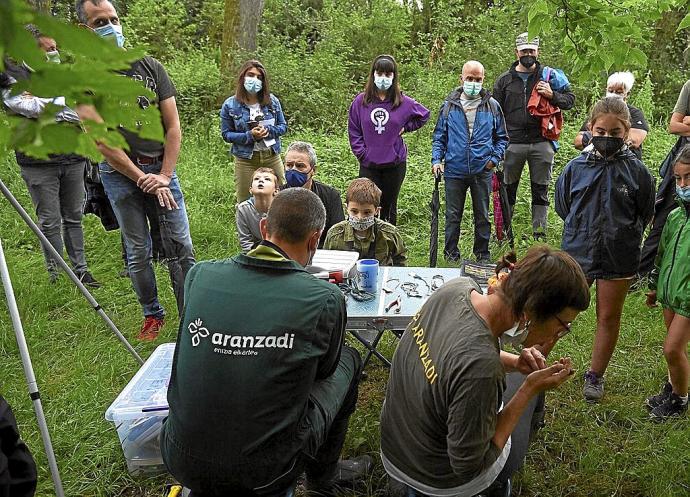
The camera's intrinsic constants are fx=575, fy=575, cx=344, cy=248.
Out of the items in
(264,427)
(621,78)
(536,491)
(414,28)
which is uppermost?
(414,28)

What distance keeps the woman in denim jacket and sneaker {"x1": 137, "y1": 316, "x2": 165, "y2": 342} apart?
63.3 inches

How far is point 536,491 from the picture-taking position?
265 centimetres

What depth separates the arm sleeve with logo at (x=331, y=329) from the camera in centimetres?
195

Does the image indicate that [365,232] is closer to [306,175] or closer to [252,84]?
[306,175]

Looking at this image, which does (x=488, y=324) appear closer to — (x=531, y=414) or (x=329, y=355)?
(x=329, y=355)

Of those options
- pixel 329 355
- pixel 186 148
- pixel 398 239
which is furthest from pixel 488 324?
pixel 186 148

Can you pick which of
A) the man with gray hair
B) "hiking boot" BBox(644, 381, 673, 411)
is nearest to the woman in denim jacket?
the man with gray hair

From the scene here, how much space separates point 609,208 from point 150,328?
9.73 feet

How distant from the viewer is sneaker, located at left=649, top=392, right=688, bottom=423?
310 cm

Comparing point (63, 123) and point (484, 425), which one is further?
point (484, 425)

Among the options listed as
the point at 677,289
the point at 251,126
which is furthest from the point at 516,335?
the point at 251,126

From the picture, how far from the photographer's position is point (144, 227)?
12.2 feet

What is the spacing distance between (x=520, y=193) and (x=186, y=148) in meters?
4.70

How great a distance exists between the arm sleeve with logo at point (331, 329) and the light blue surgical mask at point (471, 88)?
3.45 metres
